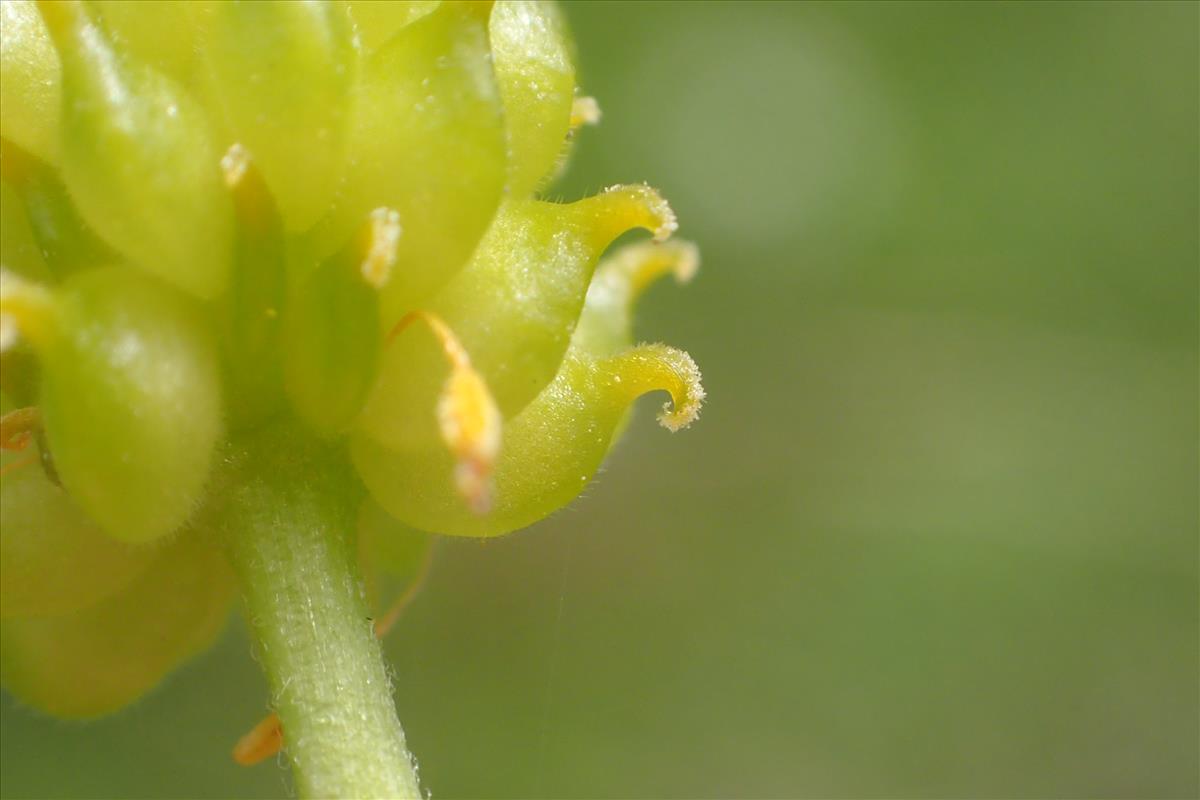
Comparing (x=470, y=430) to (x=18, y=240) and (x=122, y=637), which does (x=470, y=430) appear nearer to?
(x=18, y=240)

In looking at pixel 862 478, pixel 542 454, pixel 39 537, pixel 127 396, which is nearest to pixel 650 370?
pixel 542 454

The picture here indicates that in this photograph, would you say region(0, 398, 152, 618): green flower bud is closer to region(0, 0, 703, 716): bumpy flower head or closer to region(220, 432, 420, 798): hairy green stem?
region(0, 0, 703, 716): bumpy flower head

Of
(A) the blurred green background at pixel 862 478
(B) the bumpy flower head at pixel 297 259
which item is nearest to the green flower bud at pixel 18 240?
(B) the bumpy flower head at pixel 297 259

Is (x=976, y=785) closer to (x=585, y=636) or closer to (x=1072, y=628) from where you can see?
(x=1072, y=628)

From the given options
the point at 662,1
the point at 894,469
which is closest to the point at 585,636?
the point at 894,469

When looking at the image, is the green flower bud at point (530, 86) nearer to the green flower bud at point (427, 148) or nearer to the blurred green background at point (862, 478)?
the green flower bud at point (427, 148)
